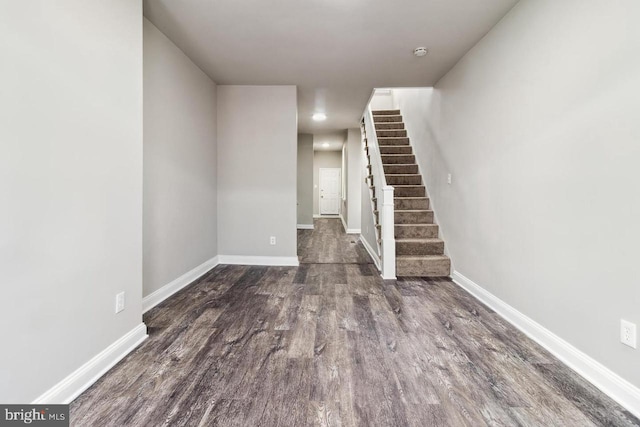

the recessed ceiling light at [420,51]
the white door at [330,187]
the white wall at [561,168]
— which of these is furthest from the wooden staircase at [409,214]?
the white door at [330,187]

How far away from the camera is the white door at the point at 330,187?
11125 millimetres

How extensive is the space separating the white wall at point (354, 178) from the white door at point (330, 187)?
12.5 feet

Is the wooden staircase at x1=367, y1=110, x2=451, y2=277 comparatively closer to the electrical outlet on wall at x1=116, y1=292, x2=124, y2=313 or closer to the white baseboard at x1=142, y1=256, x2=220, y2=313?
the white baseboard at x1=142, y1=256, x2=220, y2=313

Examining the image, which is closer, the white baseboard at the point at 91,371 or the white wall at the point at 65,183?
the white wall at the point at 65,183

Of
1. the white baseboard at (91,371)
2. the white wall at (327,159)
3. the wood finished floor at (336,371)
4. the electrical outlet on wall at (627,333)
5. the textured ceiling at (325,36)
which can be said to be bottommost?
the wood finished floor at (336,371)

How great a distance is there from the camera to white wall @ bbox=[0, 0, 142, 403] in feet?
4.03

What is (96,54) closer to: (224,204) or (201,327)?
(201,327)

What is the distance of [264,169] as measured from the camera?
4055mm

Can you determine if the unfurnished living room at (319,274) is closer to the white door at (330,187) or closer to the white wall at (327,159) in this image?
the white wall at (327,159)

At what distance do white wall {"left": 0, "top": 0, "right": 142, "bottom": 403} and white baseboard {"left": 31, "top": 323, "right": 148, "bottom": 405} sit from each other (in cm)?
4

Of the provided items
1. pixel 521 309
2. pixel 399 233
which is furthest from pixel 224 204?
pixel 521 309

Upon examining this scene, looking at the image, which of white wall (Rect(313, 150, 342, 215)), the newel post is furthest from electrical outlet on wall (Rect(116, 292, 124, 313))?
white wall (Rect(313, 150, 342, 215))

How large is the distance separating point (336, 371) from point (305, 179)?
642 centimetres

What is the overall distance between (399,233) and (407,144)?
7.56 ft
